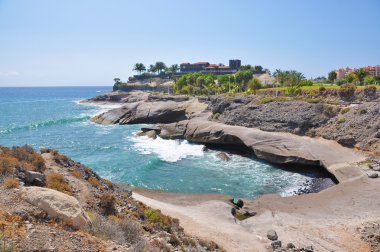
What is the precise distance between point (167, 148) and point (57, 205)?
125 feet

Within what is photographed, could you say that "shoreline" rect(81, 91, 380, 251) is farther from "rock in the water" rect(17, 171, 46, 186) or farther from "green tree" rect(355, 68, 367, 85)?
"green tree" rect(355, 68, 367, 85)

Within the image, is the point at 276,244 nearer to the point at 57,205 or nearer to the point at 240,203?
the point at 240,203

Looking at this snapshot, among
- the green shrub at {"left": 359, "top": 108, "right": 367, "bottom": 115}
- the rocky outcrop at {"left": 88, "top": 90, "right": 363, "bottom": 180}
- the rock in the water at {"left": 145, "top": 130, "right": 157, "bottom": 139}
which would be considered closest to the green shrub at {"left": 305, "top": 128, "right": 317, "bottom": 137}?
the rocky outcrop at {"left": 88, "top": 90, "right": 363, "bottom": 180}

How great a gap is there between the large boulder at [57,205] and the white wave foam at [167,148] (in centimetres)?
2972

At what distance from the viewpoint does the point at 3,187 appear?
13.5 metres

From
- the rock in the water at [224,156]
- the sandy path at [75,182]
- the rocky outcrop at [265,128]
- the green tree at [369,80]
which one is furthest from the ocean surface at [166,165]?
the green tree at [369,80]

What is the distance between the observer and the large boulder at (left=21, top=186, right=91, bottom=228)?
12273 mm

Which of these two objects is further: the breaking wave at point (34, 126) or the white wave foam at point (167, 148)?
the breaking wave at point (34, 126)

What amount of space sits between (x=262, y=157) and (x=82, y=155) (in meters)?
27.0

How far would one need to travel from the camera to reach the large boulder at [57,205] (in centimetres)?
1227

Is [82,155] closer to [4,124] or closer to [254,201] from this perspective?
[254,201]

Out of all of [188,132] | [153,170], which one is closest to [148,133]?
[188,132]

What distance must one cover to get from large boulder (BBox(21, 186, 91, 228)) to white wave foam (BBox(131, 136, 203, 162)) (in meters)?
29.7

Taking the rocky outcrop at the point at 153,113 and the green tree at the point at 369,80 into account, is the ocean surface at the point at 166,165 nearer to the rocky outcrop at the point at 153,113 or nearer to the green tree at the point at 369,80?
the rocky outcrop at the point at 153,113
